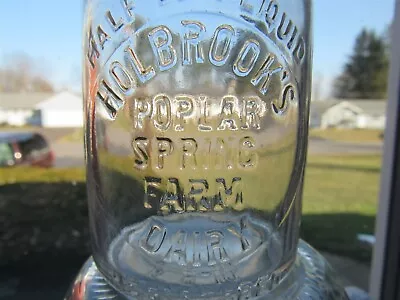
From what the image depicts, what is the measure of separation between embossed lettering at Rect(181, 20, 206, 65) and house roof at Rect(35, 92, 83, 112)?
42cm

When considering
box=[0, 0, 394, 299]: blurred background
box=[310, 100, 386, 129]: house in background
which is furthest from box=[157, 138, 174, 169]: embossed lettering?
box=[310, 100, 386, 129]: house in background

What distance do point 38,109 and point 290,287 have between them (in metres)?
0.57

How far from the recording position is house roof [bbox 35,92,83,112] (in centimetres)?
73

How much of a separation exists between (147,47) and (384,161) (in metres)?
0.67

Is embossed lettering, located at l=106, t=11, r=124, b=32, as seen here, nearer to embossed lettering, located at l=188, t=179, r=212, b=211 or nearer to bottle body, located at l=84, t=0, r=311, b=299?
bottle body, located at l=84, t=0, r=311, b=299

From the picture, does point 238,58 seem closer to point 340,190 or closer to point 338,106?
point 338,106

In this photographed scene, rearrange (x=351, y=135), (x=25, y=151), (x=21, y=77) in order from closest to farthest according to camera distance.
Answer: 1. (x=21, y=77)
2. (x=25, y=151)
3. (x=351, y=135)

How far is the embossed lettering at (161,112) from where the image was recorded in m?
0.33

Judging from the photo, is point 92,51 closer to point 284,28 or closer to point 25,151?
point 284,28

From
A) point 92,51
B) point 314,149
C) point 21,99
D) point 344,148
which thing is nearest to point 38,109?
point 21,99

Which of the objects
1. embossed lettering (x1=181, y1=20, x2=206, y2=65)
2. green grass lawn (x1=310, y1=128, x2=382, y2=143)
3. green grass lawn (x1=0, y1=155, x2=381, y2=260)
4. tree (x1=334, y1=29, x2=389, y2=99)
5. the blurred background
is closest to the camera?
embossed lettering (x1=181, y1=20, x2=206, y2=65)

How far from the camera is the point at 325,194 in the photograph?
53.5 inches

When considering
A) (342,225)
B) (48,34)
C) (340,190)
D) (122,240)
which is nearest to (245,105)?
(122,240)

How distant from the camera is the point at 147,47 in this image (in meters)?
0.33
